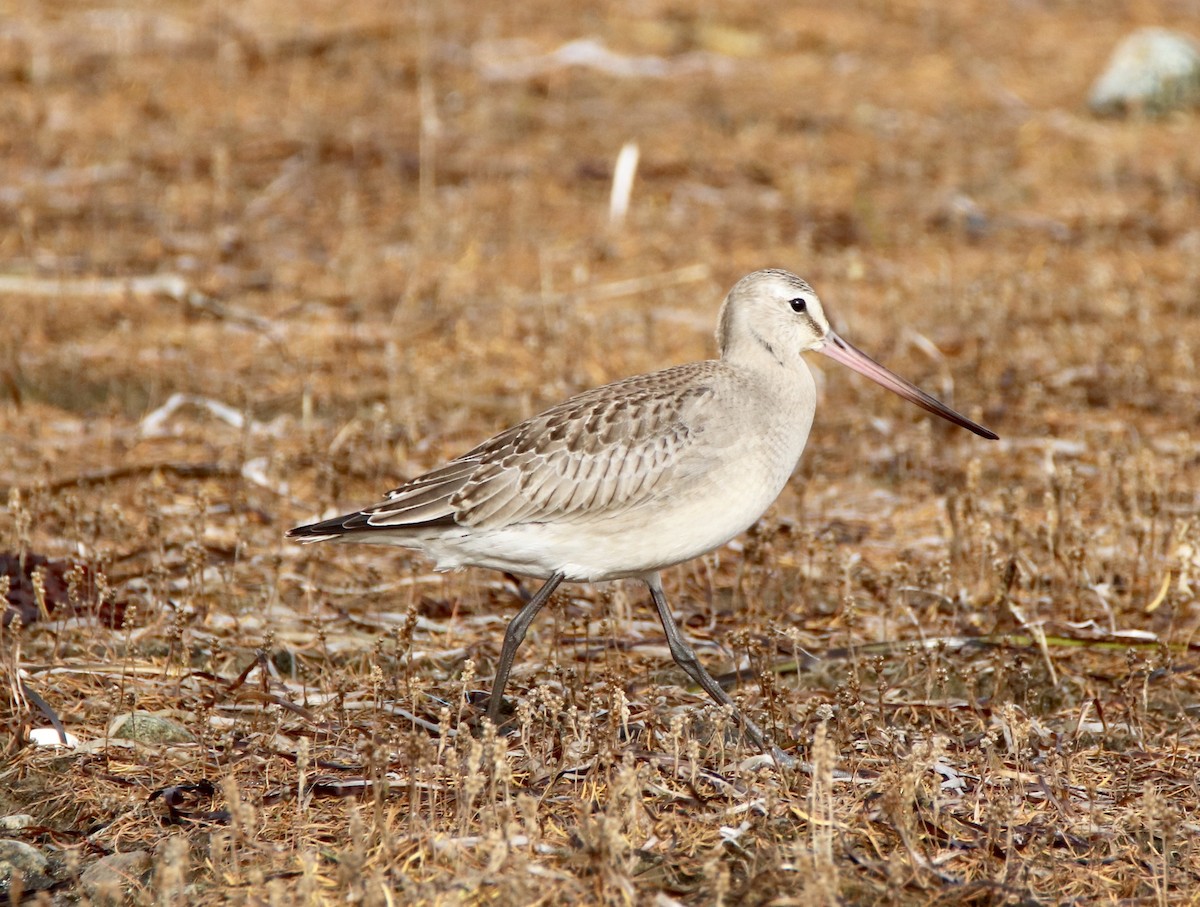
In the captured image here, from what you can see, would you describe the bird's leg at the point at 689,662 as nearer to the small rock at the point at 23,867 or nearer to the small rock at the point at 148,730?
the small rock at the point at 148,730

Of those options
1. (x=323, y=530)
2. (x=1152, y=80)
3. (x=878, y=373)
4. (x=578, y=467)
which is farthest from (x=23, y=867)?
(x=1152, y=80)

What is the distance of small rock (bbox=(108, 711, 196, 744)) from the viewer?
5297 millimetres

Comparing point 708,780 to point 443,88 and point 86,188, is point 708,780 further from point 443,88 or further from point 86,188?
point 443,88

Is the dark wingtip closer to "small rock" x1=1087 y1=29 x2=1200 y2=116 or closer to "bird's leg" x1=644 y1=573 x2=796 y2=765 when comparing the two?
"bird's leg" x1=644 y1=573 x2=796 y2=765

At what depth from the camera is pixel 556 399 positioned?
28.7ft

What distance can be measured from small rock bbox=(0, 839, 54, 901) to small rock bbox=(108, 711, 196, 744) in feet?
2.36

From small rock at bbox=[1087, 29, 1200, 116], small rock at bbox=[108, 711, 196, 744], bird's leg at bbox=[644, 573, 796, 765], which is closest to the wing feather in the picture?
bird's leg at bbox=[644, 573, 796, 765]

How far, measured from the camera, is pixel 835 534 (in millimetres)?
7480

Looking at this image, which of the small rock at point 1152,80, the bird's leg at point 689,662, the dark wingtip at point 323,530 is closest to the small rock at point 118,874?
the dark wingtip at point 323,530

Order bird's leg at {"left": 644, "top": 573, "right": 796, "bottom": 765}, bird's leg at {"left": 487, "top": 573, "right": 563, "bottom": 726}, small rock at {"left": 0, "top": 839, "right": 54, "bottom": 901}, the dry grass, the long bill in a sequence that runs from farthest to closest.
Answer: the long bill → bird's leg at {"left": 487, "top": 573, "right": 563, "bottom": 726} → bird's leg at {"left": 644, "top": 573, "right": 796, "bottom": 765} → the dry grass → small rock at {"left": 0, "top": 839, "right": 54, "bottom": 901}

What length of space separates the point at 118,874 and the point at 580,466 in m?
2.07

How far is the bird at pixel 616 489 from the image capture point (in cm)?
552

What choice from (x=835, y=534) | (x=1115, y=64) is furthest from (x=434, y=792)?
(x=1115, y=64)

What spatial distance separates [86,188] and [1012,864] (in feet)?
30.3
